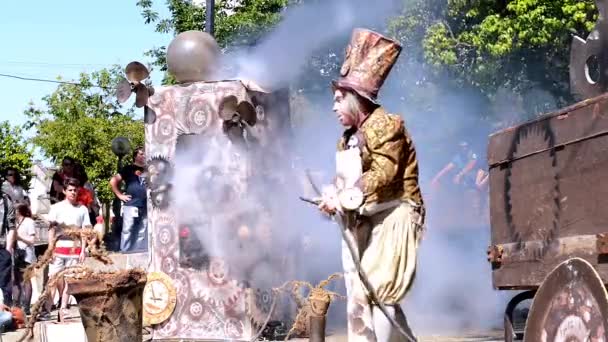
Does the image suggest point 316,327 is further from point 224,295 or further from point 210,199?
point 210,199

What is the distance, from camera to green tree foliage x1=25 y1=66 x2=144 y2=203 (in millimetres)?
37312

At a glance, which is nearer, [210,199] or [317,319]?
[317,319]

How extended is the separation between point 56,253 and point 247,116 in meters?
2.78

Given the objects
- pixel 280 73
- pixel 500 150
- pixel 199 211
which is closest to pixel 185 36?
pixel 280 73

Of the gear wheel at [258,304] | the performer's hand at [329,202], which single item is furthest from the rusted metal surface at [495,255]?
the gear wheel at [258,304]

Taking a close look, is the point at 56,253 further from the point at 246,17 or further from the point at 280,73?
the point at 246,17

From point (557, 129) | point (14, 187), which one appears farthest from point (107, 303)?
point (14, 187)

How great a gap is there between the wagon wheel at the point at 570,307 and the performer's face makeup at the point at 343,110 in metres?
1.49

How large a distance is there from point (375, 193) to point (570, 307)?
1.32 meters

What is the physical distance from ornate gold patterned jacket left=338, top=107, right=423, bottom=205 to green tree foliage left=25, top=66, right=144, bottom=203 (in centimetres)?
3173

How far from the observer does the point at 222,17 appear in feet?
65.1

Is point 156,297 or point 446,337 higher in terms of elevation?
point 156,297

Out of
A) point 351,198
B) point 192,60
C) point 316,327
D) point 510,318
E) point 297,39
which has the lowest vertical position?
point 316,327

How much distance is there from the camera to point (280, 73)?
9.27 metres
